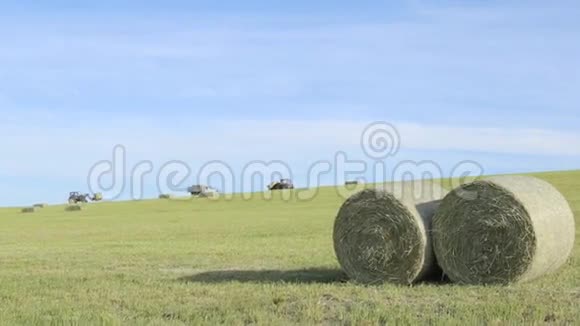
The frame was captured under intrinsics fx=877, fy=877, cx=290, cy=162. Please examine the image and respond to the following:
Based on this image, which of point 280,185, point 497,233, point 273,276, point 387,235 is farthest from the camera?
point 280,185

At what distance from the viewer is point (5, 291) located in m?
12.4

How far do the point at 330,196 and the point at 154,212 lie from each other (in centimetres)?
1028

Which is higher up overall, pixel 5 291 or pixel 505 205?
pixel 505 205

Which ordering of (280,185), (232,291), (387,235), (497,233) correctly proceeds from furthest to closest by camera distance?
(280,185)
(387,235)
(497,233)
(232,291)

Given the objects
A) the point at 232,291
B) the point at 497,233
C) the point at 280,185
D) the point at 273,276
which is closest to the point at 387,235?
the point at 497,233

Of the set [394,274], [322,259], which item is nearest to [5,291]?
[394,274]

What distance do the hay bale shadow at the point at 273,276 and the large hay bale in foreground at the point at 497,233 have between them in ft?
6.24

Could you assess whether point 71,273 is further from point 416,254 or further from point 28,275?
point 416,254

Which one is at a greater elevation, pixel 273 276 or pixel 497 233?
pixel 497 233

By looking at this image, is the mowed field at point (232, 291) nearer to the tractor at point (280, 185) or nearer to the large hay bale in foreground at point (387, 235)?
the large hay bale in foreground at point (387, 235)

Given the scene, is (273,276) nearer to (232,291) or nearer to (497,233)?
(232,291)

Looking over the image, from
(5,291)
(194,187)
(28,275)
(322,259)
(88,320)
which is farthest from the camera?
(194,187)

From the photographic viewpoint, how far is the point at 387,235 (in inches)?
522

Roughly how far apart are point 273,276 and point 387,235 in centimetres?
213
